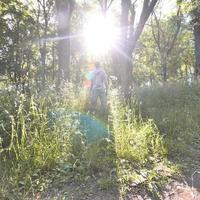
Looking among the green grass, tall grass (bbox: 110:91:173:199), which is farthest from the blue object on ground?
tall grass (bbox: 110:91:173:199)

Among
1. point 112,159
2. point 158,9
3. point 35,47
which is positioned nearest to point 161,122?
point 112,159

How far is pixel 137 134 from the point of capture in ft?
20.1

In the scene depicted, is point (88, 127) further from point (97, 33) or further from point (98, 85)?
point (97, 33)

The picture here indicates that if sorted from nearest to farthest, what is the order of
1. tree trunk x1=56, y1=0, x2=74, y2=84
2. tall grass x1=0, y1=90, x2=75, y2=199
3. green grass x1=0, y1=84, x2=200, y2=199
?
tall grass x1=0, y1=90, x2=75, y2=199
green grass x1=0, y1=84, x2=200, y2=199
tree trunk x1=56, y1=0, x2=74, y2=84

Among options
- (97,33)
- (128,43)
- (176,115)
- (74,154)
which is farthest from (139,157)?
Result: (97,33)

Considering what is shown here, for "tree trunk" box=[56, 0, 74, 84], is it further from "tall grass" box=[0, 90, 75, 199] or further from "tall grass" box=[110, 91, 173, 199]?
"tall grass" box=[0, 90, 75, 199]

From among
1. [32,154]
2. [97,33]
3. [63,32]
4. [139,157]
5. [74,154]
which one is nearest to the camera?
[32,154]

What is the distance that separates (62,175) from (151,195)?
1.27m

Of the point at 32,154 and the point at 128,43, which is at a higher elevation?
the point at 128,43

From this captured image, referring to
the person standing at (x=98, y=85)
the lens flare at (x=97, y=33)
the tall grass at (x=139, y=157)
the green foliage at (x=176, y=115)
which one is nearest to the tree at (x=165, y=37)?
the lens flare at (x=97, y=33)

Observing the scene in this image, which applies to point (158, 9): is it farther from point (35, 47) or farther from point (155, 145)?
point (155, 145)

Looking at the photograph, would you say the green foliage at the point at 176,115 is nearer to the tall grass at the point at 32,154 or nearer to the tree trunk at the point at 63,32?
the tall grass at the point at 32,154

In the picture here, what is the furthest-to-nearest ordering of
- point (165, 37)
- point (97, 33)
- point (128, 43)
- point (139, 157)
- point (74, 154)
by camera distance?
point (165, 37), point (97, 33), point (128, 43), point (139, 157), point (74, 154)

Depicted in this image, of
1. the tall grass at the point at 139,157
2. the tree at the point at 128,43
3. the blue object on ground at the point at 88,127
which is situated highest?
Answer: the tree at the point at 128,43
